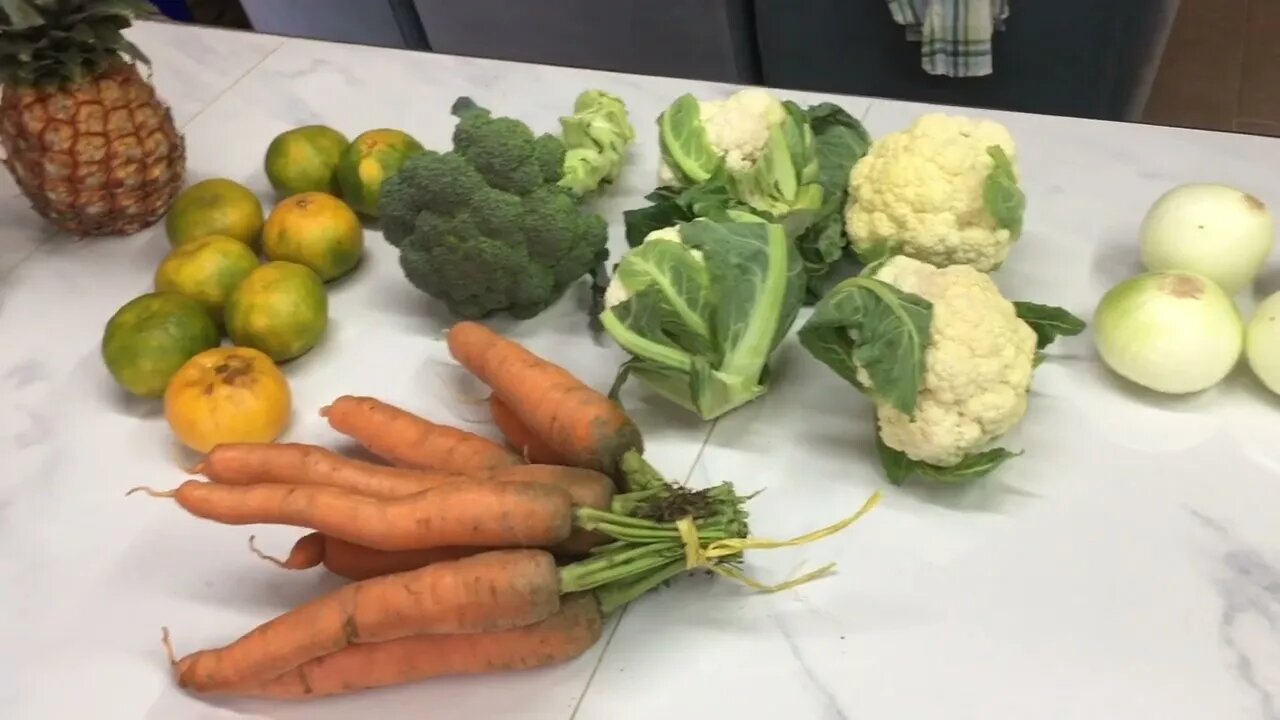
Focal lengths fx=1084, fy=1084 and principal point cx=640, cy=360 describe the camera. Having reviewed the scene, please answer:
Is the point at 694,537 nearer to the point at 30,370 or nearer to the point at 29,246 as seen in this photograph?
the point at 30,370

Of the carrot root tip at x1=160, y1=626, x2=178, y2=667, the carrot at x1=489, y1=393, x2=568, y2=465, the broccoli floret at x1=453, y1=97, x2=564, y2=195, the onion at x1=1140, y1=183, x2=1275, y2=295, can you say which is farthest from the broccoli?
the onion at x1=1140, y1=183, x2=1275, y2=295

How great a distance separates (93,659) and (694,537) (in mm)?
442

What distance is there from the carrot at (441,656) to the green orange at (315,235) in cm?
42

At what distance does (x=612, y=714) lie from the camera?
70cm

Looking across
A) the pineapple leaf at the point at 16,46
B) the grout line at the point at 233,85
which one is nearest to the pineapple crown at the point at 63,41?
the pineapple leaf at the point at 16,46

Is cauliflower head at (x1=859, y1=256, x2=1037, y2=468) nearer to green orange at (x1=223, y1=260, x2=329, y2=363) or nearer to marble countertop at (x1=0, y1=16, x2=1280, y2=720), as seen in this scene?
marble countertop at (x1=0, y1=16, x2=1280, y2=720)

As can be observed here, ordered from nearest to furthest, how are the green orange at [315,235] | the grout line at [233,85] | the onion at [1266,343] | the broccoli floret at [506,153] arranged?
the onion at [1266,343] → the broccoli floret at [506,153] → the green orange at [315,235] → the grout line at [233,85]

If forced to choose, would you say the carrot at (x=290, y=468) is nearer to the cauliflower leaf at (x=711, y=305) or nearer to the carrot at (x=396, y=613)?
the carrot at (x=396, y=613)

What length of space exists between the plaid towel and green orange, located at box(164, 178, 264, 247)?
808 millimetres

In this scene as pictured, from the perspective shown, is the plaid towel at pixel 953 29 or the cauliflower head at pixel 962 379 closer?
the cauliflower head at pixel 962 379

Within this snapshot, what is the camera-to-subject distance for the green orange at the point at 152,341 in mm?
903

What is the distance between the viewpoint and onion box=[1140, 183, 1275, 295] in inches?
33.0

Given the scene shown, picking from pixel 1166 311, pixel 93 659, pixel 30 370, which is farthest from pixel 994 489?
pixel 30 370

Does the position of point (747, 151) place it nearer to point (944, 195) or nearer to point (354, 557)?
point (944, 195)
